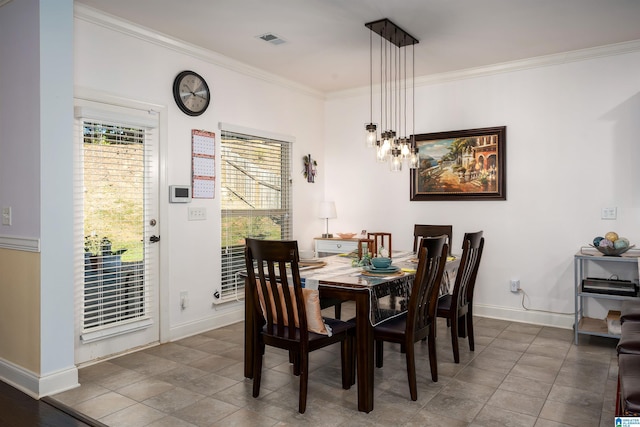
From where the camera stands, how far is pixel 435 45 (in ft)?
13.3

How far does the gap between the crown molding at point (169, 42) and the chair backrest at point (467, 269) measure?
107 inches

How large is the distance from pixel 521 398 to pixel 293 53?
3.30 m

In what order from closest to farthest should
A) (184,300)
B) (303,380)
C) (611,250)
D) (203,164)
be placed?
(303,380)
(611,250)
(184,300)
(203,164)

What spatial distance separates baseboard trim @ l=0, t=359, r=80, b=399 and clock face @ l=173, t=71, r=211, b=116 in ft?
7.28

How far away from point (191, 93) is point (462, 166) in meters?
2.76

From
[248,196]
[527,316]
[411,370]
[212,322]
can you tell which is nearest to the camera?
[411,370]

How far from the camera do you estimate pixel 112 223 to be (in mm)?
3473

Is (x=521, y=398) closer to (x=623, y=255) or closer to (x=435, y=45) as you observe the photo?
(x=623, y=255)

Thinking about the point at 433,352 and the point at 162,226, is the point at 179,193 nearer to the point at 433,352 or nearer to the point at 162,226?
the point at 162,226

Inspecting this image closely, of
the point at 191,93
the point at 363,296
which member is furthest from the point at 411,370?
the point at 191,93

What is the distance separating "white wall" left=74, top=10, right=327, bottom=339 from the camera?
11.2ft

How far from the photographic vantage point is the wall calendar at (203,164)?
410 centimetres

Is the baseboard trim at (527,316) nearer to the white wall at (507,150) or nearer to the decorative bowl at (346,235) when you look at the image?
the white wall at (507,150)

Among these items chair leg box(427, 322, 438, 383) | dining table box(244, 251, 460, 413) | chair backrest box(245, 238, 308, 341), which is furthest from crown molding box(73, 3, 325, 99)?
chair leg box(427, 322, 438, 383)
